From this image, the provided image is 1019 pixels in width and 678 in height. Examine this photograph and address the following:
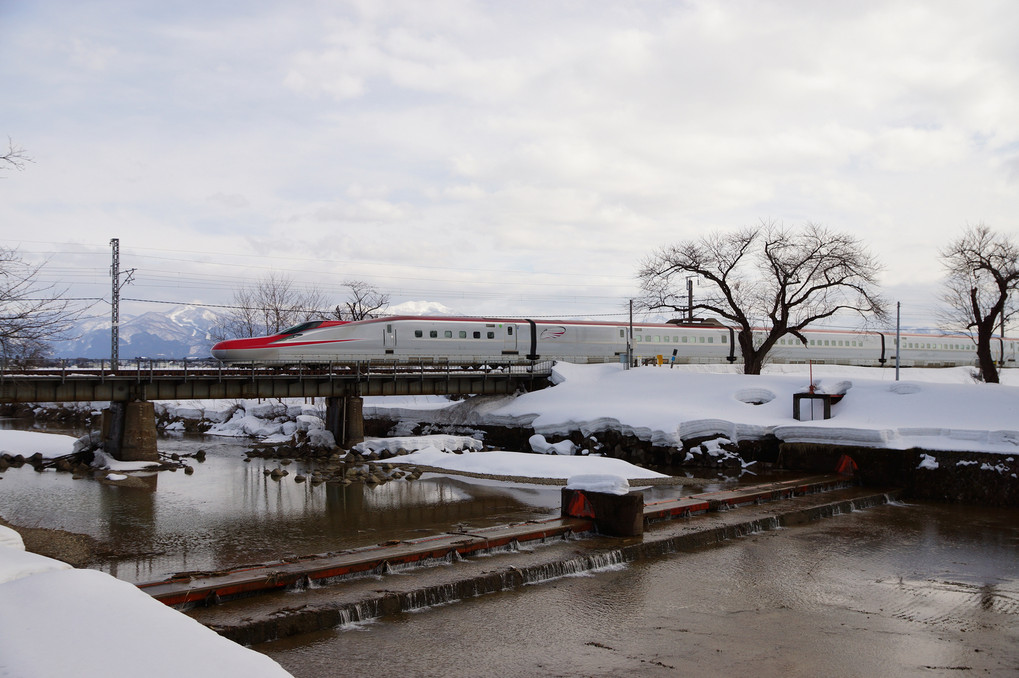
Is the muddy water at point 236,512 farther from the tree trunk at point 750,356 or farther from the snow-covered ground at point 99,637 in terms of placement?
the tree trunk at point 750,356

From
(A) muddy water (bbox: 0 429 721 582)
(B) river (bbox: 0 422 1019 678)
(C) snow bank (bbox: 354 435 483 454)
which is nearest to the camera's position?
(B) river (bbox: 0 422 1019 678)

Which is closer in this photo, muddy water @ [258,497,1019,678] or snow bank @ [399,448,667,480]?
muddy water @ [258,497,1019,678]

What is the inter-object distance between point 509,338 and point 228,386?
1572 cm

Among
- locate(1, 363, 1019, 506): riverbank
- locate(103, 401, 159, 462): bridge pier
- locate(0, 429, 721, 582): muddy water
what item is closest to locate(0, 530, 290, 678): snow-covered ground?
locate(0, 429, 721, 582): muddy water

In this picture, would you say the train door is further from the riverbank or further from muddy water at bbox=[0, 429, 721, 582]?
muddy water at bbox=[0, 429, 721, 582]

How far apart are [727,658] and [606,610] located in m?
2.02

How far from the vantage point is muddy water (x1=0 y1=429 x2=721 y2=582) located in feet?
46.0

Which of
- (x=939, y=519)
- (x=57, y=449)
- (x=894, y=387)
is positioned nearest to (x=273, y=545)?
(x=939, y=519)

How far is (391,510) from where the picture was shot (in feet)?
61.5

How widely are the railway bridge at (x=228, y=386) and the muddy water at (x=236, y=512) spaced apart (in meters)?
2.83

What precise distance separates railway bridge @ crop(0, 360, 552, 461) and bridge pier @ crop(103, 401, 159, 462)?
3 centimetres

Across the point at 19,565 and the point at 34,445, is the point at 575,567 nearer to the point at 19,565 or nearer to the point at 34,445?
the point at 19,565

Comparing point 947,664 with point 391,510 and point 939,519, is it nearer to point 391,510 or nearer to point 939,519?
point 939,519

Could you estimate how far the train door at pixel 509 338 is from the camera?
41.2m
